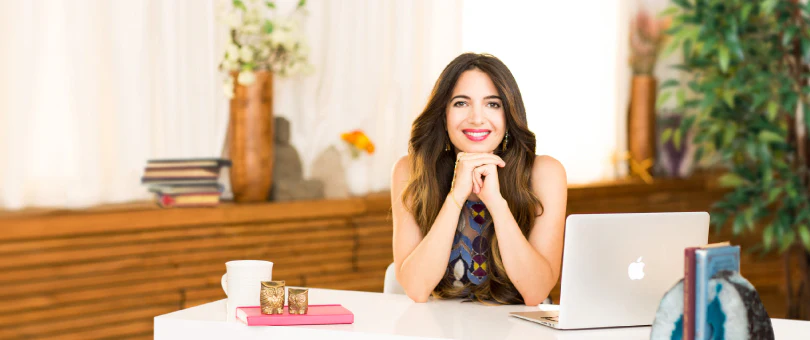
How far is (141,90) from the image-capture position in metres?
3.29

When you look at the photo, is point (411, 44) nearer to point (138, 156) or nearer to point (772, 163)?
point (138, 156)

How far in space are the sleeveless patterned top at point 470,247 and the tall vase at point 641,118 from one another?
113 inches

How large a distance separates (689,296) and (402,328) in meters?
0.58

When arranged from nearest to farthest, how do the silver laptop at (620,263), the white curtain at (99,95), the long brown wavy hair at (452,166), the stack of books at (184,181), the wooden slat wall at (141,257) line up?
the silver laptop at (620,263)
the long brown wavy hair at (452,166)
the wooden slat wall at (141,257)
the white curtain at (99,95)
the stack of books at (184,181)

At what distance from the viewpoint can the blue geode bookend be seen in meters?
1.50

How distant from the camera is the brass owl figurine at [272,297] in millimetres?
1840

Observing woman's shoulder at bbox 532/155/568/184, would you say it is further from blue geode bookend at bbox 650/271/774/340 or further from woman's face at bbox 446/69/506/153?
blue geode bookend at bbox 650/271/774/340

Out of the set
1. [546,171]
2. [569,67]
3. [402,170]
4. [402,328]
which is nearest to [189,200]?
[402,170]

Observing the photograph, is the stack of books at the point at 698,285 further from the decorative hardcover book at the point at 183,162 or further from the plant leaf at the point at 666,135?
the plant leaf at the point at 666,135

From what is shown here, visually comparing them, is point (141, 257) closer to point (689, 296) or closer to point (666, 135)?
point (689, 296)

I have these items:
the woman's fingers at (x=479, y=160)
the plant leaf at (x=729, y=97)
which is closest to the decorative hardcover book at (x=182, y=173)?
the woman's fingers at (x=479, y=160)

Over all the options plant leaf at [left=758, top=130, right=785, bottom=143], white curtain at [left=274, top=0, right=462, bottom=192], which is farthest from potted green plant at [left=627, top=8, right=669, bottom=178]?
white curtain at [left=274, top=0, right=462, bottom=192]

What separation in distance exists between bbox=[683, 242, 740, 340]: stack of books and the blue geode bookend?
1 centimetres

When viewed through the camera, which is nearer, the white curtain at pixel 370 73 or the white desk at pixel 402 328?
the white desk at pixel 402 328
